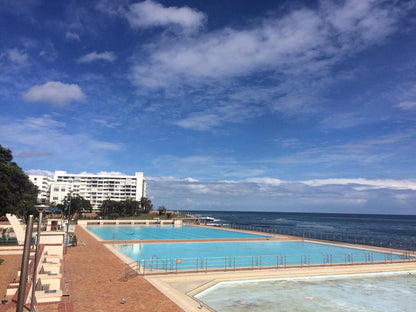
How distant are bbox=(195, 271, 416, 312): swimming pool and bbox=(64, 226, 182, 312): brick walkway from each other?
2272 mm

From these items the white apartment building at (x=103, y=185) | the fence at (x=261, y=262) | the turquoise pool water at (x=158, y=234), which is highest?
the white apartment building at (x=103, y=185)

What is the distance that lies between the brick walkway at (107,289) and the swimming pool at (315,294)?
2272 mm

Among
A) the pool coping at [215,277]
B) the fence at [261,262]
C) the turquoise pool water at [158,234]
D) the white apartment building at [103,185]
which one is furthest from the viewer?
the white apartment building at [103,185]

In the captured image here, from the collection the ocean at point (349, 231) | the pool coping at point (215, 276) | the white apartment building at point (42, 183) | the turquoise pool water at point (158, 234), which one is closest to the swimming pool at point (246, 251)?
the ocean at point (349, 231)

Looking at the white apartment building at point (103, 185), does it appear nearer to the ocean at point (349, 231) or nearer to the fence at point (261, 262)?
the ocean at point (349, 231)


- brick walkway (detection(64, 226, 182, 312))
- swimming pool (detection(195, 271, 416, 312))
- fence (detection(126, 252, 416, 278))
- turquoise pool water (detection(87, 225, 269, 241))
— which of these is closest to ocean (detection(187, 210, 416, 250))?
fence (detection(126, 252, 416, 278))

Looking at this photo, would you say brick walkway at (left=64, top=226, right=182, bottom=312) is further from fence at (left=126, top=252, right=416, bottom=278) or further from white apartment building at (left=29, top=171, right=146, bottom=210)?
white apartment building at (left=29, top=171, right=146, bottom=210)

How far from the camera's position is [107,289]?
44.2ft

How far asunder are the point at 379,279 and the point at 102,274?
592 inches

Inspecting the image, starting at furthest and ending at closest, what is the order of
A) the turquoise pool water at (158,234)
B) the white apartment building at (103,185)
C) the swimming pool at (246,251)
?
Result: the white apartment building at (103,185) → the turquoise pool water at (158,234) → the swimming pool at (246,251)

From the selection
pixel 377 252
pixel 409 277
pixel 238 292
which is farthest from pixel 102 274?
pixel 377 252

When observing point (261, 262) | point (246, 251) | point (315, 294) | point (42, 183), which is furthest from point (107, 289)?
point (42, 183)

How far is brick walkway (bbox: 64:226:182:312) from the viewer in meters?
11.3

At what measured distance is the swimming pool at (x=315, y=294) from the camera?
42.2 ft
